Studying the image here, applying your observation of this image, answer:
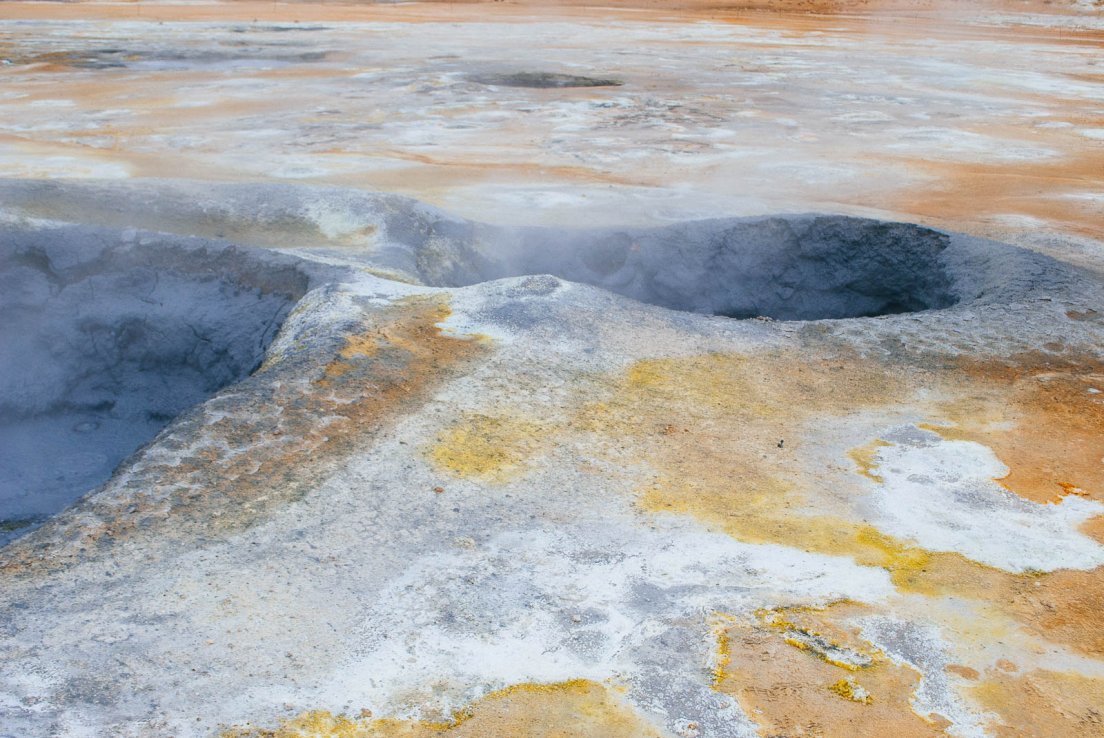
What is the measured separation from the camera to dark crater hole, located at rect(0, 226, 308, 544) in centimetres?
613

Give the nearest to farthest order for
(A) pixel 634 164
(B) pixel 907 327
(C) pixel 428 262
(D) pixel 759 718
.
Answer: (D) pixel 759 718
(B) pixel 907 327
(C) pixel 428 262
(A) pixel 634 164

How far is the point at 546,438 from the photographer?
3.92 m

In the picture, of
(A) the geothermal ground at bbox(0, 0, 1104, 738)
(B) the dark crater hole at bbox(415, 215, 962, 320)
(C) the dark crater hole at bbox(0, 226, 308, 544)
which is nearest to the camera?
(A) the geothermal ground at bbox(0, 0, 1104, 738)

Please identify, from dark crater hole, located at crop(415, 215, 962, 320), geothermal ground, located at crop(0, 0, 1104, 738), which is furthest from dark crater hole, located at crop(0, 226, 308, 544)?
dark crater hole, located at crop(415, 215, 962, 320)

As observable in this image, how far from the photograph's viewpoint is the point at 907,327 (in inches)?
207

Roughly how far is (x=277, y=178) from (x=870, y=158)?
17.6ft

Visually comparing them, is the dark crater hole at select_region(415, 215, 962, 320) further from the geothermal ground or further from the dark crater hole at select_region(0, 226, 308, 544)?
the dark crater hole at select_region(0, 226, 308, 544)

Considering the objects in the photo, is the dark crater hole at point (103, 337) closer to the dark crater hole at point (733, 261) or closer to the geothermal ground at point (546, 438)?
the geothermal ground at point (546, 438)

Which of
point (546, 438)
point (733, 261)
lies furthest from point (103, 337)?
point (733, 261)

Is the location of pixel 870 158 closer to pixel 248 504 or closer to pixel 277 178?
pixel 277 178

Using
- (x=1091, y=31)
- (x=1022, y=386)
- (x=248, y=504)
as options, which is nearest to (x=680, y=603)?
(x=248, y=504)

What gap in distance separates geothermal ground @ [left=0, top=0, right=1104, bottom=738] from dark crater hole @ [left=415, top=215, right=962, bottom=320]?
29 millimetres

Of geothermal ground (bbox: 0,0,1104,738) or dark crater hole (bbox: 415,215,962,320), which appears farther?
dark crater hole (bbox: 415,215,962,320)

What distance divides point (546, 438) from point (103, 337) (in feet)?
11.8
